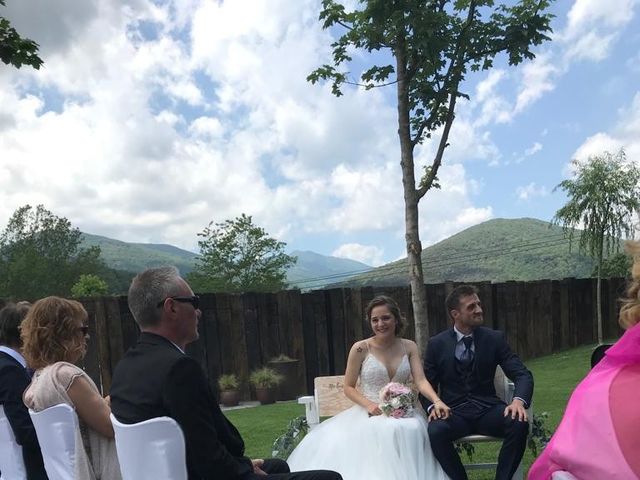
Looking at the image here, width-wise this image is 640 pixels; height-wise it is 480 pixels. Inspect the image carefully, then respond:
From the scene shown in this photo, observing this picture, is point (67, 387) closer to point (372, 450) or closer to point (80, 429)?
point (80, 429)

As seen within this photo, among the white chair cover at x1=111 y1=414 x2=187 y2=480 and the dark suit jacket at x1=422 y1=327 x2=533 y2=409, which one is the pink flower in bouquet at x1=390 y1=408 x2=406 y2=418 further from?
the white chair cover at x1=111 y1=414 x2=187 y2=480

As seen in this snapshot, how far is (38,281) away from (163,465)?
209 feet

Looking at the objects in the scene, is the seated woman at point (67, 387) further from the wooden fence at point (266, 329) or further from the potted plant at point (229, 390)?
the potted plant at point (229, 390)

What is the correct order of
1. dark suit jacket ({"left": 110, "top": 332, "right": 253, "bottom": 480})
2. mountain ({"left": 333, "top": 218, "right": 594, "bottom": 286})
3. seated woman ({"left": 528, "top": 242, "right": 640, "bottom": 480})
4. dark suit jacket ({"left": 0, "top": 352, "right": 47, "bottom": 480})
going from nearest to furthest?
seated woman ({"left": 528, "top": 242, "right": 640, "bottom": 480}) < dark suit jacket ({"left": 110, "top": 332, "right": 253, "bottom": 480}) < dark suit jacket ({"left": 0, "top": 352, "right": 47, "bottom": 480}) < mountain ({"left": 333, "top": 218, "right": 594, "bottom": 286})

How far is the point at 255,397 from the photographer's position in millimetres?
11438

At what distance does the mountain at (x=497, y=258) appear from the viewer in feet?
296

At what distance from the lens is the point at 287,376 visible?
11422mm

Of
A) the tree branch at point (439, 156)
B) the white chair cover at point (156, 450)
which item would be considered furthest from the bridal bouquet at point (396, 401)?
the tree branch at point (439, 156)

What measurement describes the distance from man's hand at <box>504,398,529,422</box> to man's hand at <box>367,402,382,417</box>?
1.00 metres

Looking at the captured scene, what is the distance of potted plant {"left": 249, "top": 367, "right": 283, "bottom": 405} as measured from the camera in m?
11.1

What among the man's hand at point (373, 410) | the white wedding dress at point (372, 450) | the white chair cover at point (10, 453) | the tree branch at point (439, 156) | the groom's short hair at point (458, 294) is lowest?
the white wedding dress at point (372, 450)

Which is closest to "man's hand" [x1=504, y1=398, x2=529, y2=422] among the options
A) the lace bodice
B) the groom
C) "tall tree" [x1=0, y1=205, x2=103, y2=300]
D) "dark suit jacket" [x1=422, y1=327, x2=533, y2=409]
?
the groom

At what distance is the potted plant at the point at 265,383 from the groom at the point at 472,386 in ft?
21.0

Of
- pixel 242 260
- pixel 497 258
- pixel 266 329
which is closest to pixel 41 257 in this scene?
pixel 242 260
